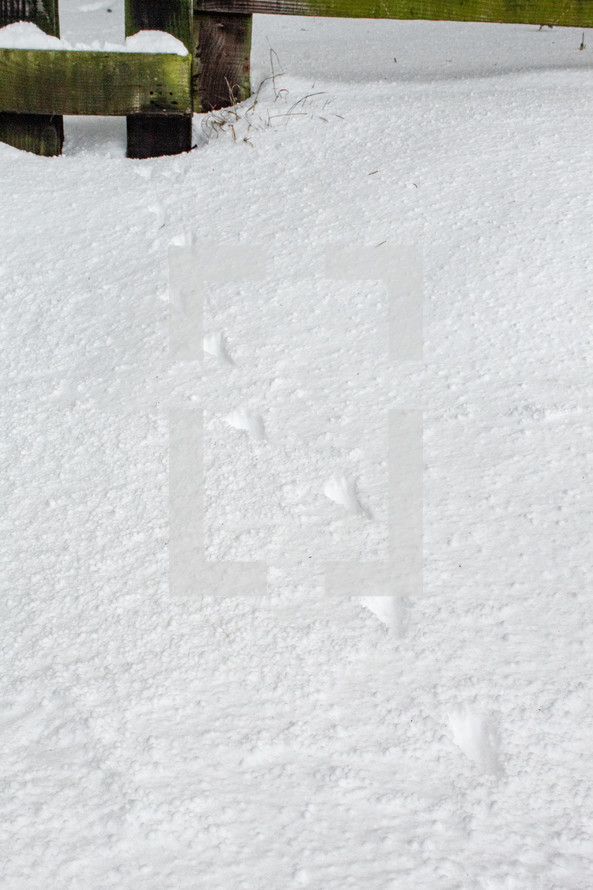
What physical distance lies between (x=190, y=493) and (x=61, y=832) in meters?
0.75

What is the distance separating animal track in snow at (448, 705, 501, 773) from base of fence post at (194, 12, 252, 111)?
257cm

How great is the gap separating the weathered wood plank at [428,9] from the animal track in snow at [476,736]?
2.51 metres

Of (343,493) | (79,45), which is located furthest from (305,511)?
(79,45)

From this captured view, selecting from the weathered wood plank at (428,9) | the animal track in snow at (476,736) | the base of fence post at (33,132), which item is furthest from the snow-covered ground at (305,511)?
the weathered wood plank at (428,9)

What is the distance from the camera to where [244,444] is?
184 cm

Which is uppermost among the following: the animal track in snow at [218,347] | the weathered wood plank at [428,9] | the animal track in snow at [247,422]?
the weathered wood plank at [428,9]

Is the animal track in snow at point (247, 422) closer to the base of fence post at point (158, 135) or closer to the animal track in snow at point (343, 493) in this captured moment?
the animal track in snow at point (343, 493)

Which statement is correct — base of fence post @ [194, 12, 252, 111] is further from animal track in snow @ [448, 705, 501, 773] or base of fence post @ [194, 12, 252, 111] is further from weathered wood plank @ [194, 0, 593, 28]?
animal track in snow @ [448, 705, 501, 773]

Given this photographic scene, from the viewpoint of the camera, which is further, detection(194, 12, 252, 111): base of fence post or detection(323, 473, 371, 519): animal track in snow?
detection(194, 12, 252, 111): base of fence post

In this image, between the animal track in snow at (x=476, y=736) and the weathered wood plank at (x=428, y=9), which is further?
the weathered wood plank at (x=428, y=9)

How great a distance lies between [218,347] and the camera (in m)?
2.11

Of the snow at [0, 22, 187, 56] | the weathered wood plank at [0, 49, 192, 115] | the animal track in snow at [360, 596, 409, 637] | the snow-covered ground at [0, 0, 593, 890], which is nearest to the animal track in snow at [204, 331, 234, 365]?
the snow-covered ground at [0, 0, 593, 890]

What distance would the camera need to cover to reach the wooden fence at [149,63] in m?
2.86

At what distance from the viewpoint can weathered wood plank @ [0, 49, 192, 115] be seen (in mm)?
2848
